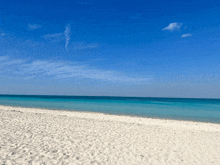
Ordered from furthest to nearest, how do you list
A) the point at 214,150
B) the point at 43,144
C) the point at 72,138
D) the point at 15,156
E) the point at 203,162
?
the point at 72,138
the point at 214,150
the point at 43,144
the point at 203,162
the point at 15,156

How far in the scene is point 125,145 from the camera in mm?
7059

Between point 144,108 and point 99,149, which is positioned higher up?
point 99,149

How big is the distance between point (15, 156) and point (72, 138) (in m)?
2.77

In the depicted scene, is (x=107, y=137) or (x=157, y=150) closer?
(x=157, y=150)

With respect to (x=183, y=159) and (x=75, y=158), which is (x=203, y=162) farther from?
(x=75, y=158)

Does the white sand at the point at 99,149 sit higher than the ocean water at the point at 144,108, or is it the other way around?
the white sand at the point at 99,149

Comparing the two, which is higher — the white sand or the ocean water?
the white sand

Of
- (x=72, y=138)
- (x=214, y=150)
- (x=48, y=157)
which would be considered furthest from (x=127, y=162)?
(x=214, y=150)

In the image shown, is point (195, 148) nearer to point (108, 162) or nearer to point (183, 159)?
point (183, 159)

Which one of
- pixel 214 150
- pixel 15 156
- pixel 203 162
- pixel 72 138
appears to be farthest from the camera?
pixel 72 138

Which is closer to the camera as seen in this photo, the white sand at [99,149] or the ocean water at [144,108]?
the white sand at [99,149]

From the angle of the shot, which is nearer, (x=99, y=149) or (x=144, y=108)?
(x=99, y=149)

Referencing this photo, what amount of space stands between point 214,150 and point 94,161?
5.52 m

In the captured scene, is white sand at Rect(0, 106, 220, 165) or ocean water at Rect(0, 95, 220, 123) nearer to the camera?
white sand at Rect(0, 106, 220, 165)
